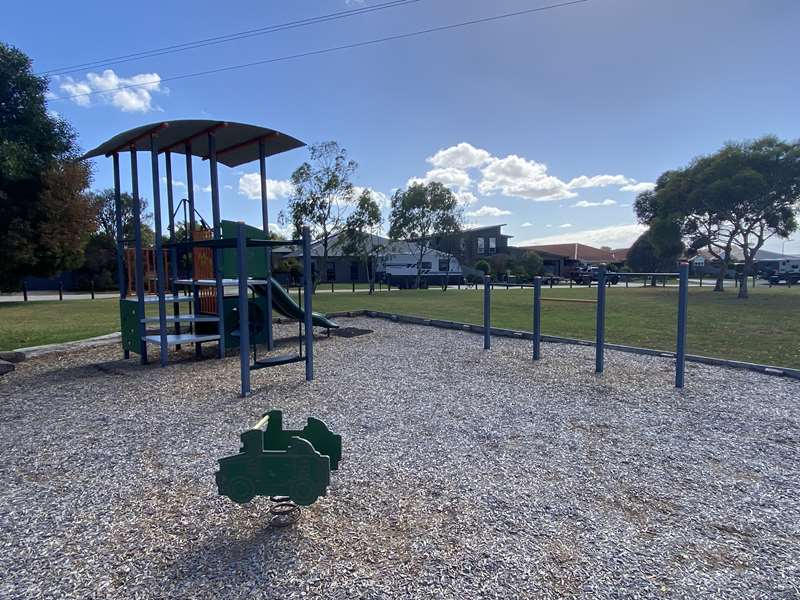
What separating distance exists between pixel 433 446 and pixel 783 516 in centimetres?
207

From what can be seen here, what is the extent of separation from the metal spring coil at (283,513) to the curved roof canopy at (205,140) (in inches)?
220

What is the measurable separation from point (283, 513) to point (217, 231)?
5974mm

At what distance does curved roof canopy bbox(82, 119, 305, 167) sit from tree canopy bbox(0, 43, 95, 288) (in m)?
0.71

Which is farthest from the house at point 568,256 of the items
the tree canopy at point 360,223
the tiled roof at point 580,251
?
the tree canopy at point 360,223

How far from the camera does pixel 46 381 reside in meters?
5.68

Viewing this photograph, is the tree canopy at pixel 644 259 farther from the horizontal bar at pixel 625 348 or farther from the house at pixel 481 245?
the horizontal bar at pixel 625 348

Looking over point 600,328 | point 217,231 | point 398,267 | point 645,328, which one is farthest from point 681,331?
point 398,267

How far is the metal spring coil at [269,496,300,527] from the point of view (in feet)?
7.76

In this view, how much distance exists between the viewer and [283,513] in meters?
2.41

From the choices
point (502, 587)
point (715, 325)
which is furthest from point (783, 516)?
point (715, 325)

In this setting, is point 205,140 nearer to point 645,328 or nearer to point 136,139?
point 136,139

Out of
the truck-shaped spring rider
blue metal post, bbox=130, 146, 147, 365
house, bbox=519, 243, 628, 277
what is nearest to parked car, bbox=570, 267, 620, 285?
the truck-shaped spring rider

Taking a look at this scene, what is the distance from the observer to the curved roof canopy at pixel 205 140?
6.40 metres

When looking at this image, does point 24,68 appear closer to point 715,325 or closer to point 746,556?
point 746,556
